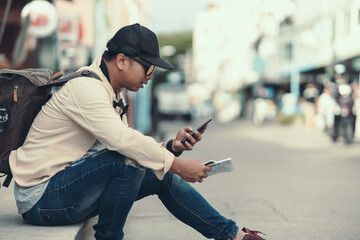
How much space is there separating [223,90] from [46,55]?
70.4 metres

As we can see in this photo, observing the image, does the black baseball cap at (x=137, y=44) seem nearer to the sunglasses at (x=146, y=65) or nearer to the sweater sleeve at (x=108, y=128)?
the sunglasses at (x=146, y=65)

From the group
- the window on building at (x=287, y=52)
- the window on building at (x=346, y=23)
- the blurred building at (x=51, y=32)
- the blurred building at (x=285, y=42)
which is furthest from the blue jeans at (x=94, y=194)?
the window on building at (x=287, y=52)

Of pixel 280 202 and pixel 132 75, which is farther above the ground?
pixel 132 75

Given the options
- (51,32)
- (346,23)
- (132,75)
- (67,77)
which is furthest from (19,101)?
(346,23)

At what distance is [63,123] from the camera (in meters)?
3.63

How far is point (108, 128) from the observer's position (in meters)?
3.45

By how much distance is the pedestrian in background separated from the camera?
3.48 metres

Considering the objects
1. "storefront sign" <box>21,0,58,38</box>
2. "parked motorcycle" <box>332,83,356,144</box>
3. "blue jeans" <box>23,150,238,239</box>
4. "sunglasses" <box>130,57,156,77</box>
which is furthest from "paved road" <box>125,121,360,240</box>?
"parked motorcycle" <box>332,83,356,144</box>

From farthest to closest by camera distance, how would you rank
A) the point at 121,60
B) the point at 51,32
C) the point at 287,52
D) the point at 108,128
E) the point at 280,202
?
1. the point at 287,52
2. the point at 51,32
3. the point at 280,202
4. the point at 121,60
5. the point at 108,128

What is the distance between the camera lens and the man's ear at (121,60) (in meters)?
3.67

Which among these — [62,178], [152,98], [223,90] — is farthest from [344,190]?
[223,90]

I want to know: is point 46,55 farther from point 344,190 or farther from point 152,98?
point 344,190

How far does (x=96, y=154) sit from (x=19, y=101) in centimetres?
52

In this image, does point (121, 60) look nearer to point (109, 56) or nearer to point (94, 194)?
point (109, 56)
